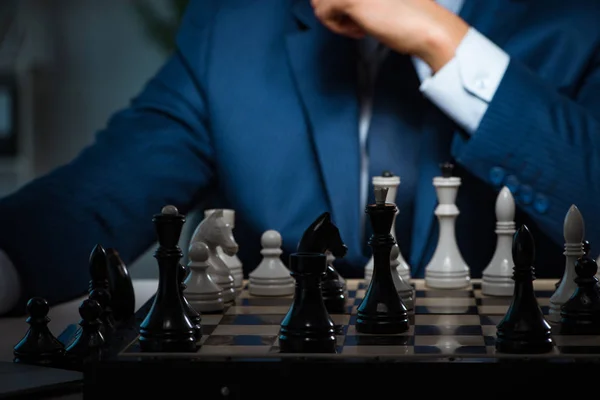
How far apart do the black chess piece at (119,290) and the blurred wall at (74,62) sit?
1451mm

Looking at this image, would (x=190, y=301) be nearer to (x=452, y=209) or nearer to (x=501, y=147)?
(x=452, y=209)

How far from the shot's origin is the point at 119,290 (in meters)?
1.59

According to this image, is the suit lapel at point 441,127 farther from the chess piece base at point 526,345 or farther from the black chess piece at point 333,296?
the chess piece base at point 526,345

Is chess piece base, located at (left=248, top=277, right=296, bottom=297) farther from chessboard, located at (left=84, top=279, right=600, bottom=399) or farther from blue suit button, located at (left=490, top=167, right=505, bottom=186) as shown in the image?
blue suit button, located at (left=490, top=167, right=505, bottom=186)

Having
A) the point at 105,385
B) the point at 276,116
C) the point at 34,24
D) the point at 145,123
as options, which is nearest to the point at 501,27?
the point at 276,116

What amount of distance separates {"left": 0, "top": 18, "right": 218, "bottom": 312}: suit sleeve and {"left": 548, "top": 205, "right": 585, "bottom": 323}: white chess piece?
1354mm

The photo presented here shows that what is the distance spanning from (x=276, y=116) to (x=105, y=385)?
159cm

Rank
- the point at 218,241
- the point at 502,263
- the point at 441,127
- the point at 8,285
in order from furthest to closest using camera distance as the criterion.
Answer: the point at 441,127
the point at 8,285
the point at 502,263
the point at 218,241

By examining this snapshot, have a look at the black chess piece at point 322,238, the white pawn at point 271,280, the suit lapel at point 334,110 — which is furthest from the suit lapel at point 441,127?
the black chess piece at point 322,238

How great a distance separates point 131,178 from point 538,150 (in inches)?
44.5

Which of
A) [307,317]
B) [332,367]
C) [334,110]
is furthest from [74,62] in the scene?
[332,367]

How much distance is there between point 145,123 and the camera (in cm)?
291

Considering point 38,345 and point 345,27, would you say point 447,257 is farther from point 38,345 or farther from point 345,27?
point 38,345

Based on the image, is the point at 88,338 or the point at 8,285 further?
the point at 8,285
